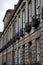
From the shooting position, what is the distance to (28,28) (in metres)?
31.2

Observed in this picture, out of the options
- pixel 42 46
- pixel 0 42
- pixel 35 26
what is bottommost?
pixel 42 46

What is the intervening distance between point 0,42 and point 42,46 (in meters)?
60.9

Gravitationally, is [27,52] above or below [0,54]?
below

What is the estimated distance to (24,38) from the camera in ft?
114

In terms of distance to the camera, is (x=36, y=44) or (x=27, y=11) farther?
(x=27, y=11)

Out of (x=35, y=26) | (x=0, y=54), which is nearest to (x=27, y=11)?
(x=35, y=26)

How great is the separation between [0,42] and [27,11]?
52559 millimetres

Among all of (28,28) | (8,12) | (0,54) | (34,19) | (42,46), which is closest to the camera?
(42,46)

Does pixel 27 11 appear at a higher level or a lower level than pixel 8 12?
lower

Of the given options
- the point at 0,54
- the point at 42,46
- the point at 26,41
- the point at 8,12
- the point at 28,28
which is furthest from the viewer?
the point at 0,54

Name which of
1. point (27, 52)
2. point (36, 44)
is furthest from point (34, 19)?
point (27, 52)

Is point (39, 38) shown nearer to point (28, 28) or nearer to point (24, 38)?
point (28, 28)

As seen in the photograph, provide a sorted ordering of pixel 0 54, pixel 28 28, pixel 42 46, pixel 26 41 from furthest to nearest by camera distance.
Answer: pixel 0 54, pixel 26 41, pixel 28 28, pixel 42 46

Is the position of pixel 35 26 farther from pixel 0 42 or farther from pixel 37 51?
pixel 0 42
